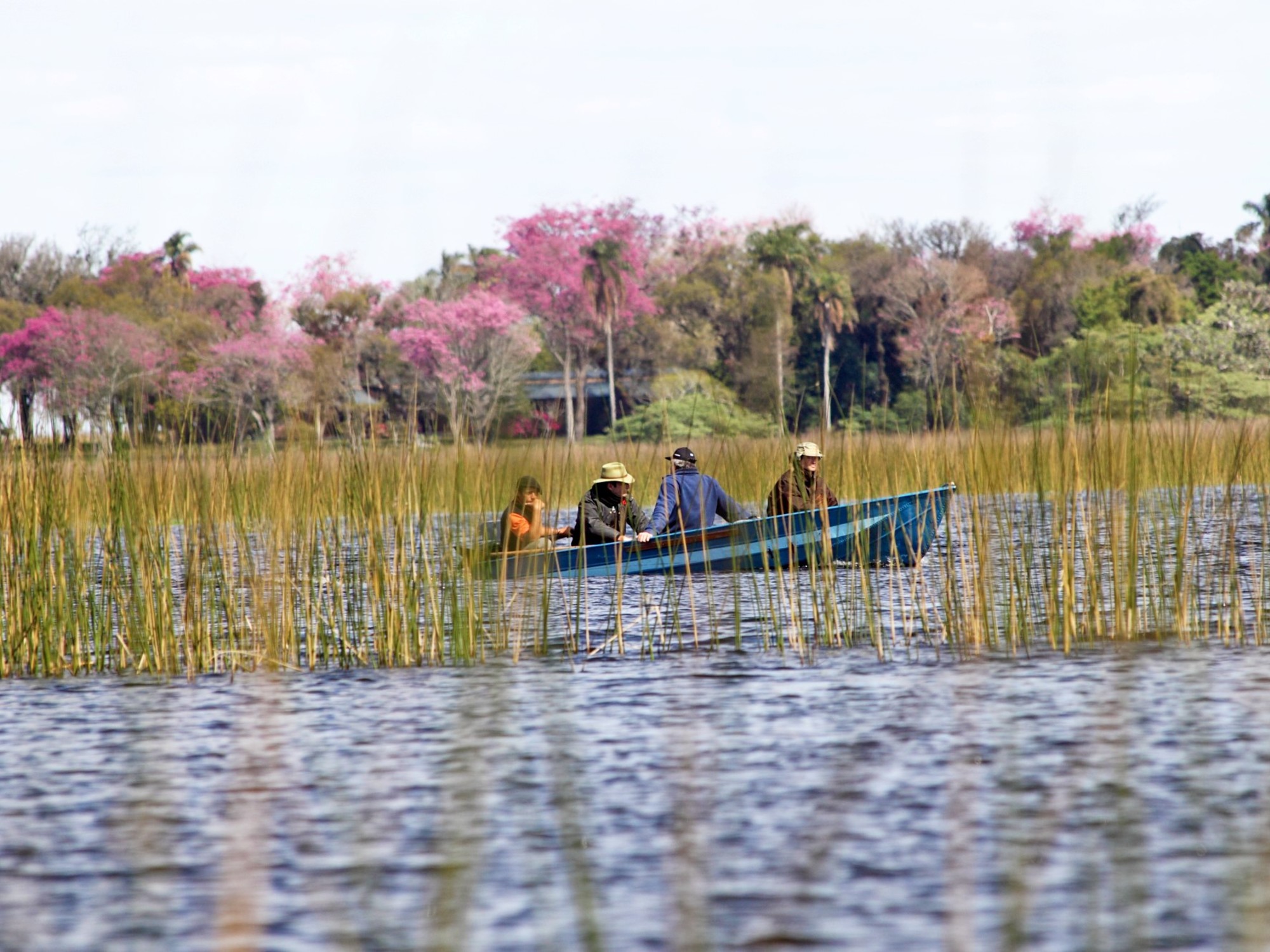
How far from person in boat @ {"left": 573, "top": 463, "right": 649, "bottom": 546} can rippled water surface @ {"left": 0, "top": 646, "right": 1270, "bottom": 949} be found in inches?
112

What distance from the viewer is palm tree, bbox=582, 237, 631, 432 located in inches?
1673

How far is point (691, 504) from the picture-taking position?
11.0 m

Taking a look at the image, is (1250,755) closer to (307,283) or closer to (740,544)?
(740,544)

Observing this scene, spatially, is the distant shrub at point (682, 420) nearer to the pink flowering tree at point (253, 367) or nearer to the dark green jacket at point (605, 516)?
the pink flowering tree at point (253, 367)

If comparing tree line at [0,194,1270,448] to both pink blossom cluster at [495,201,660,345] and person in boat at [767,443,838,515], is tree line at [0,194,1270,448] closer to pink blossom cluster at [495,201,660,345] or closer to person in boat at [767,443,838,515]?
pink blossom cluster at [495,201,660,345]

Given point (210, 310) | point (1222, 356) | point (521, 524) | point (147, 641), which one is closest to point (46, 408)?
point (147, 641)

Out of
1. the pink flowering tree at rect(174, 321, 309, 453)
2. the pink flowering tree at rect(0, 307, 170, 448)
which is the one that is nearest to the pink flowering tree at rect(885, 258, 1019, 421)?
the pink flowering tree at rect(174, 321, 309, 453)

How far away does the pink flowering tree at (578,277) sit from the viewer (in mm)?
42719

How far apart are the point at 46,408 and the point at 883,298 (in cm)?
3944

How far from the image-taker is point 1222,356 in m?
32.6

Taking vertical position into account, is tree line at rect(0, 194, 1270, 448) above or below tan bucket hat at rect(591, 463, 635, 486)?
above

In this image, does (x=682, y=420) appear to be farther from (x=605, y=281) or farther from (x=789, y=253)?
(x=789, y=253)

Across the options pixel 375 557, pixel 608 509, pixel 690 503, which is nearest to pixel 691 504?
pixel 690 503

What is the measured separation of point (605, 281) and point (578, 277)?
1380 millimetres
